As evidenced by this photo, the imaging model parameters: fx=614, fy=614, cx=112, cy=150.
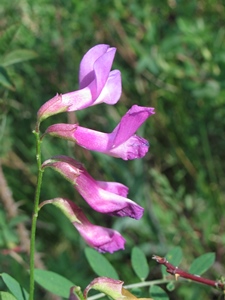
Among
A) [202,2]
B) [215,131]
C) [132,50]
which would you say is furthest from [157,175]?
[202,2]

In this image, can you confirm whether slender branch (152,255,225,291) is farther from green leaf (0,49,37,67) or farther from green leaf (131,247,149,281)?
green leaf (0,49,37,67)

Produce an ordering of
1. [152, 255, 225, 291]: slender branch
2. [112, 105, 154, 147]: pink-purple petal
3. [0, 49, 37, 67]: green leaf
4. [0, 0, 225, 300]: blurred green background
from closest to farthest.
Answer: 1. [112, 105, 154, 147]: pink-purple petal
2. [152, 255, 225, 291]: slender branch
3. [0, 49, 37, 67]: green leaf
4. [0, 0, 225, 300]: blurred green background

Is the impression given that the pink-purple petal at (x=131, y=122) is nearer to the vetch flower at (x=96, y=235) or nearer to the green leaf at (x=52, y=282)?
the vetch flower at (x=96, y=235)

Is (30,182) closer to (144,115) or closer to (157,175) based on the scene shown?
(157,175)

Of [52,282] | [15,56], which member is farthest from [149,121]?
[52,282]

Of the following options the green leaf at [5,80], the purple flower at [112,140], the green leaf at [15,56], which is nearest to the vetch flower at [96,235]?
the purple flower at [112,140]

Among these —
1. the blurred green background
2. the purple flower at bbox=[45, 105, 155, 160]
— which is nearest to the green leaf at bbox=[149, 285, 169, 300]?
the purple flower at bbox=[45, 105, 155, 160]

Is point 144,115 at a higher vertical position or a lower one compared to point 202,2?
higher

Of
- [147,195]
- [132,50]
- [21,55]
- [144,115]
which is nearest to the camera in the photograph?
[144,115]
